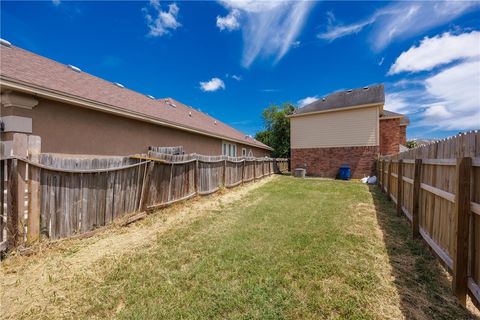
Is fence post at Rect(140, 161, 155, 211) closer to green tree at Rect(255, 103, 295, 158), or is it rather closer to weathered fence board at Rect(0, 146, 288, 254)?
weathered fence board at Rect(0, 146, 288, 254)

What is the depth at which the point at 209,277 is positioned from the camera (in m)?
2.86

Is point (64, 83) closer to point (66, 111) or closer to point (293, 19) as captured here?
point (66, 111)

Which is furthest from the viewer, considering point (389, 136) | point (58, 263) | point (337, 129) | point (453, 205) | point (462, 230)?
point (389, 136)

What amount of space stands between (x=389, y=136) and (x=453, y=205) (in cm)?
1766

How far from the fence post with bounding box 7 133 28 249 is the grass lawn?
4.54ft

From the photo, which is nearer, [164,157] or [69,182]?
[69,182]

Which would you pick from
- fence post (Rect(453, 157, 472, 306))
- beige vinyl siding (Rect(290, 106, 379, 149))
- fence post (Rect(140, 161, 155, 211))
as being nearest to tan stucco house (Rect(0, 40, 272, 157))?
fence post (Rect(140, 161, 155, 211))

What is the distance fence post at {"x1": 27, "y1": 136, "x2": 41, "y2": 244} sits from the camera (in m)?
3.44

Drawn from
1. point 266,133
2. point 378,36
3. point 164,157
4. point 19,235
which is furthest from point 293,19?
point 266,133

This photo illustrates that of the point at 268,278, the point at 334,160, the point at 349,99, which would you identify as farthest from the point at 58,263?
the point at 349,99

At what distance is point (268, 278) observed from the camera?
279cm

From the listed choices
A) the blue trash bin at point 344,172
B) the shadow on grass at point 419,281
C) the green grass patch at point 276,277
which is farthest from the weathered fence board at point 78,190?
the blue trash bin at point 344,172

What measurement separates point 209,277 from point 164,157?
445cm

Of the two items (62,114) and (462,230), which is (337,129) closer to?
(462,230)
